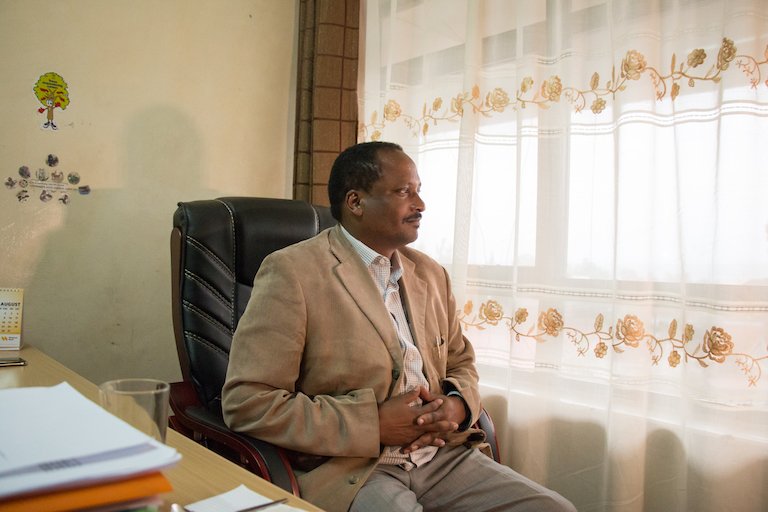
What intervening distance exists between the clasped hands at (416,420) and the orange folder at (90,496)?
92 cm

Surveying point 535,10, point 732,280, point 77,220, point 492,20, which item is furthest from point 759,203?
point 77,220

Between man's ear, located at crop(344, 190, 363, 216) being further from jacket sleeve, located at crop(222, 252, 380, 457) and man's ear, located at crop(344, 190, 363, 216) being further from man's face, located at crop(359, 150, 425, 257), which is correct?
jacket sleeve, located at crop(222, 252, 380, 457)

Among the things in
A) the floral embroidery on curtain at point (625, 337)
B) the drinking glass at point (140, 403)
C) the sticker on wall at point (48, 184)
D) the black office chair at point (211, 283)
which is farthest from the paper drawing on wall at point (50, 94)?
the drinking glass at point (140, 403)

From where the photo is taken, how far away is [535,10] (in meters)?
2.01

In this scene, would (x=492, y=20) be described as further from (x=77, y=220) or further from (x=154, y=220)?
(x=77, y=220)

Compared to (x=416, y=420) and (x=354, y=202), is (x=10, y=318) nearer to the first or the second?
(x=354, y=202)

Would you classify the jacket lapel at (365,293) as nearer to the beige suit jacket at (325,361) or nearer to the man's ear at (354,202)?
the beige suit jacket at (325,361)

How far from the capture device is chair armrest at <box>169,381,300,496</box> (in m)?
1.26

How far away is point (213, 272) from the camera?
174 cm

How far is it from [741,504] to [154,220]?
210 cm

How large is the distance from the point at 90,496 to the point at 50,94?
200 cm

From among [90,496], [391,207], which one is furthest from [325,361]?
[90,496]

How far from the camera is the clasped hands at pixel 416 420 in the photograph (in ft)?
4.68

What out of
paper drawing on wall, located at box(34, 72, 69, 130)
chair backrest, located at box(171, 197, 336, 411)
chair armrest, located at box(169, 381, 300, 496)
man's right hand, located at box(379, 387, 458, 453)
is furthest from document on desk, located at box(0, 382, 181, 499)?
paper drawing on wall, located at box(34, 72, 69, 130)
